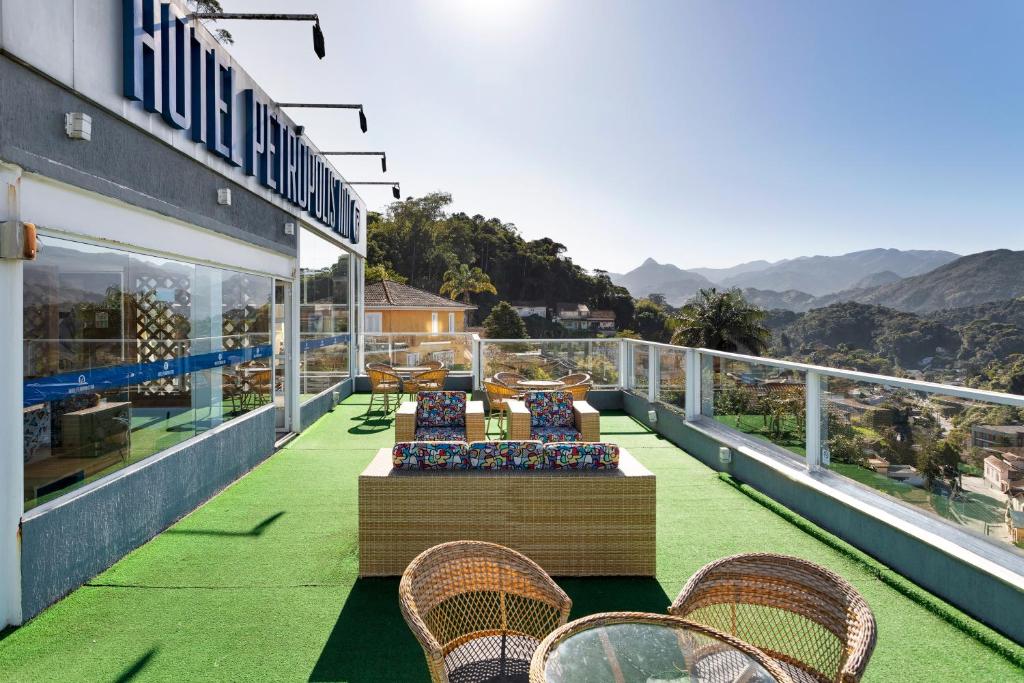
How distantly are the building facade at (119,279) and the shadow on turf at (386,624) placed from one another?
1623mm

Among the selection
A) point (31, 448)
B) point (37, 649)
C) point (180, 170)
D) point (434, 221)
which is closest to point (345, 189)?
point (180, 170)

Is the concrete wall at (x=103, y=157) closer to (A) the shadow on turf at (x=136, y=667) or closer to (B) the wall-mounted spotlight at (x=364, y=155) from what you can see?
(A) the shadow on turf at (x=136, y=667)

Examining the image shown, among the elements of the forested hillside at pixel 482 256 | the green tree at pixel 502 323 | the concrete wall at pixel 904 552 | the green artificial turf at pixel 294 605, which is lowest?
the green artificial turf at pixel 294 605

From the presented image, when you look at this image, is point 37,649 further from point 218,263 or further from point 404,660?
point 218,263

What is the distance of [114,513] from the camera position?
3.84 metres

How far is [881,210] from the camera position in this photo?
438ft

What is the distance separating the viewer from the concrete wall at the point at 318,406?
852cm

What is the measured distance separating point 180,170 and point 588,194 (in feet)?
166

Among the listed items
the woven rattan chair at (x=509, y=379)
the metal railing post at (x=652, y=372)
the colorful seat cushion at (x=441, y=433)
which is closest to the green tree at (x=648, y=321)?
the woven rattan chair at (x=509, y=379)

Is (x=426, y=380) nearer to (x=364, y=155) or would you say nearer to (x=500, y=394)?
(x=500, y=394)

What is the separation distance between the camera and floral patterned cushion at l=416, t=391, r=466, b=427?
21.1 feet

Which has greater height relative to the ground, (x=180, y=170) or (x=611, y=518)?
(x=180, y=170)

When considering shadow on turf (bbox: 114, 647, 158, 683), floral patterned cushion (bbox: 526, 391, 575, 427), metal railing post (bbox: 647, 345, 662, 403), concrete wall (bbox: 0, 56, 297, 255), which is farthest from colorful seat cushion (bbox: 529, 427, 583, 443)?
shadow on turf (bbox: 114, 647, 158, 683)

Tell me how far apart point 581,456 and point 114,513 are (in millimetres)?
2921
